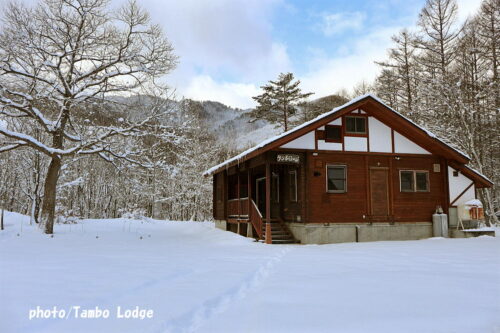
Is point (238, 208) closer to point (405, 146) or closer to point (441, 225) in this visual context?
point (405, 146)

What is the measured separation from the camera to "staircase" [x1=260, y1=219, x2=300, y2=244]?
46.1ft

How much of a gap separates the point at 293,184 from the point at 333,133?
252 cm

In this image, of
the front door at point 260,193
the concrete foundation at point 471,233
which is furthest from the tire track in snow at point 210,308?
the concrete foundation at point 471,233

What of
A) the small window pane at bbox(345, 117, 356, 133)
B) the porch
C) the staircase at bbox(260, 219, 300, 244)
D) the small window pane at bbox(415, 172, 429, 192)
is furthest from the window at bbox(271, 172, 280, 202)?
the small window pane at bbox(415, 172, 429, 192)

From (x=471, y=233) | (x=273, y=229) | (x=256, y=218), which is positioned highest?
(x=256, y=218)

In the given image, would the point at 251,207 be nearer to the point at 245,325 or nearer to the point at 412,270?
the point at 412,270

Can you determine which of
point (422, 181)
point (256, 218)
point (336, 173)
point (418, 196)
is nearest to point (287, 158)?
point (336, 173)

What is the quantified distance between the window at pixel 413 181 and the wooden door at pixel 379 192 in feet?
2.47

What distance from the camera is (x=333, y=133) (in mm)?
14648

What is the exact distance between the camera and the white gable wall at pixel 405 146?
15289mm

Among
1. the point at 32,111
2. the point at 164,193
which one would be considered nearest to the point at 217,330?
the point at 32,111

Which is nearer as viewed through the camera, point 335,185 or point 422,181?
point 335,185

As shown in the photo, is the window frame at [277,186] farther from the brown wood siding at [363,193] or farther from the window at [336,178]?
the window at [336,178]

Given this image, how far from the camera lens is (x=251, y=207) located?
15.4 m
